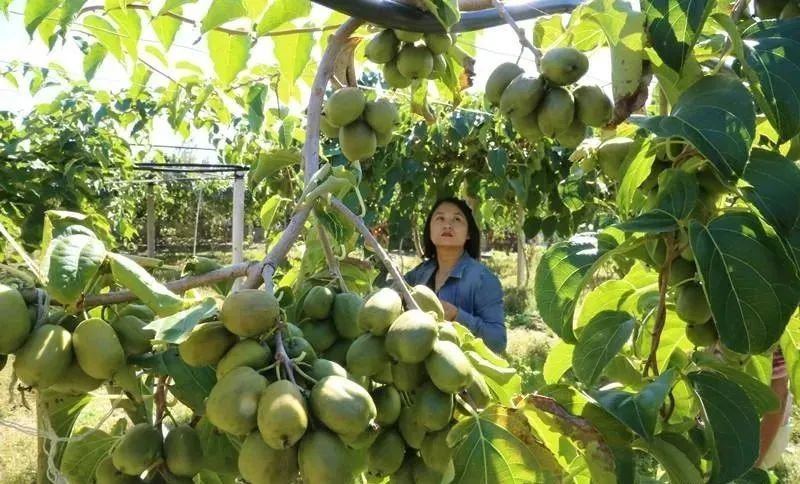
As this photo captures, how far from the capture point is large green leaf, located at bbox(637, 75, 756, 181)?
0.85 m

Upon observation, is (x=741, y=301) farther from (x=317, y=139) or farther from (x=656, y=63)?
(x=317, y=139)

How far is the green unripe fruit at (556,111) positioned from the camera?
1059mm

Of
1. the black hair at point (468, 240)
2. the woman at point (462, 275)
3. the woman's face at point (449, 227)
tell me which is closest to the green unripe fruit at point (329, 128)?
the woman at point (462, 275)

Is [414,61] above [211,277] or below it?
above

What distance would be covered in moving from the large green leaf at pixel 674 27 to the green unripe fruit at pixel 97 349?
806 millimetres

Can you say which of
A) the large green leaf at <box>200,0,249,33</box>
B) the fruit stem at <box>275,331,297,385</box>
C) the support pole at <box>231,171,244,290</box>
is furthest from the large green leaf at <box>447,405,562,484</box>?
the support pole at <box>231,171,244,290</box>

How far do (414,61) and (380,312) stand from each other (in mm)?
590

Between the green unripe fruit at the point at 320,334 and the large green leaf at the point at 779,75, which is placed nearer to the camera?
the large green leaf at the point at 779,75

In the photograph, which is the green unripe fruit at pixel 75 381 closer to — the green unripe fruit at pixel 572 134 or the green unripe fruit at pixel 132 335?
the green unripe fruit at pixel 132 335

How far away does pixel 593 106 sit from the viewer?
1067 millimetres

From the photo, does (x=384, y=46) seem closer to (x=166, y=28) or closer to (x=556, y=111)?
(x=556, y=111)

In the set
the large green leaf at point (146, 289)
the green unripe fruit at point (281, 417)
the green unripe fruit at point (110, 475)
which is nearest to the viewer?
the green unripe fruit at point (281, 417)

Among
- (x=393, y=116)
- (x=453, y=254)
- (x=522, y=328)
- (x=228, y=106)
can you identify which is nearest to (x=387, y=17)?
(x=393, y=116)

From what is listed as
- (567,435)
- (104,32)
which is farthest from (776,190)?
(104,32)
